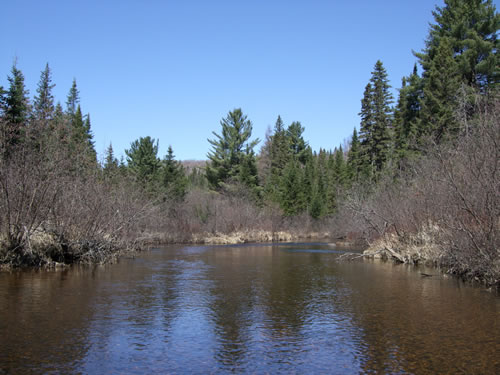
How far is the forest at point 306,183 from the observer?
17.2 meters

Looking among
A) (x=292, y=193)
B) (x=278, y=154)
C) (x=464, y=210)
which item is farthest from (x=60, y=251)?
(x=278, y=154)

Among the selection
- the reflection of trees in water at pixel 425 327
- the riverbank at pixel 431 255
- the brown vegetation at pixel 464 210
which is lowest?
the reflection of trees in water at pixel 425 327

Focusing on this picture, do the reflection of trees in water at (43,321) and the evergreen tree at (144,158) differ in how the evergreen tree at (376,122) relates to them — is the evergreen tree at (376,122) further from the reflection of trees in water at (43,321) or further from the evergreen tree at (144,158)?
the reflection of trees in water at (43,321)

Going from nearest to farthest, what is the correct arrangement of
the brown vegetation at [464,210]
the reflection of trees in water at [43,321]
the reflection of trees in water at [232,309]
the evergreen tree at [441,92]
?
the reflection of trees in water at [43,321], the reflection of trees in water at [232,309], the brown vegetation at [464,210], the evergreen tree at [441,92]

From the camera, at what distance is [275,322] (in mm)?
11406

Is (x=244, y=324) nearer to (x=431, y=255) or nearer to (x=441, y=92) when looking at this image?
(x=431, y=255)

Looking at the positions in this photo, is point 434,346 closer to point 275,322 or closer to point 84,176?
point 275,322

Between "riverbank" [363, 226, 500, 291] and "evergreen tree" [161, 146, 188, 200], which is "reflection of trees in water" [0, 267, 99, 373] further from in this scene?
"evergreen tree" [161, 146, 188, 200]

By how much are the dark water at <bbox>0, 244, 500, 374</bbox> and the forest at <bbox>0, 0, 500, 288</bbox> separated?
2.61m

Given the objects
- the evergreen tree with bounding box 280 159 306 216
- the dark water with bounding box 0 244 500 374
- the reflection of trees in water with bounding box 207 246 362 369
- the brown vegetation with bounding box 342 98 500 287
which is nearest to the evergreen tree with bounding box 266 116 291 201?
the evergreen tree with bounding box 280 159 306 216

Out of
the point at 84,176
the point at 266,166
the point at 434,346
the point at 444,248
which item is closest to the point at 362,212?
the point at 444,248

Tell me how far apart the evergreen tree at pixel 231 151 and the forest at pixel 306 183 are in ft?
0.56

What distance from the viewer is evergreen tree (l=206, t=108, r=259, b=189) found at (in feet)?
187

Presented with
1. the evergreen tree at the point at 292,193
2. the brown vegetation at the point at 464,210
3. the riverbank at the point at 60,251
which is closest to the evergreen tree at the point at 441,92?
the brown vegetation at the point at 464,210
